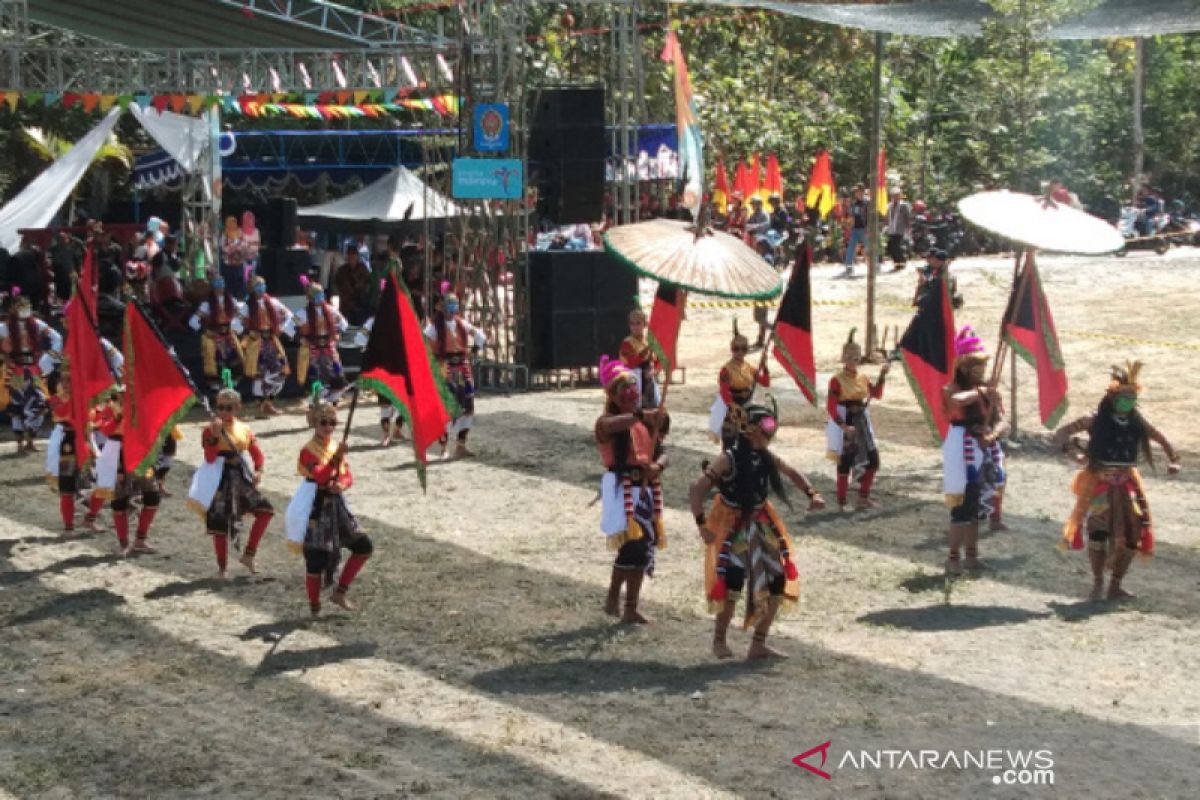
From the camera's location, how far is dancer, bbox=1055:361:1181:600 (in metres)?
13.8

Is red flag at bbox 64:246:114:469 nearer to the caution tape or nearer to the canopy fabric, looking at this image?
the canopy fabric

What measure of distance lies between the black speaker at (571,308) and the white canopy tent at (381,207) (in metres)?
8.51

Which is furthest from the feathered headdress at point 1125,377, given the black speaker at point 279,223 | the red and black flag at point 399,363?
the black speaker at point 279,223

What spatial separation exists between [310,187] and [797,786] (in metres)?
33.5

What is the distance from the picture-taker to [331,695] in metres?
11.7

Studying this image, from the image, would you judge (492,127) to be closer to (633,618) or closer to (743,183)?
(633,618)

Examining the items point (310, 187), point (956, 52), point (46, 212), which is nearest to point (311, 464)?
point (46, 212)

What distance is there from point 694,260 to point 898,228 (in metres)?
21.9

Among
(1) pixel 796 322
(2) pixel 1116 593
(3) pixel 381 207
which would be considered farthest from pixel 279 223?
(2) pixel 1116 593

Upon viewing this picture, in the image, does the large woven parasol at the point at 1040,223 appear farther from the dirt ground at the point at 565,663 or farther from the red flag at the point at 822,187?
the red flag at the point at 822,187

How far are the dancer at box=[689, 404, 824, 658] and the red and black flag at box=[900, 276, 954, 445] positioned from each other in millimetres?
4378

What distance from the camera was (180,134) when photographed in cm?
3136

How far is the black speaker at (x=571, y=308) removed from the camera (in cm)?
→ 2597

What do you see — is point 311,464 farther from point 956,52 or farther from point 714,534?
point 956,52
